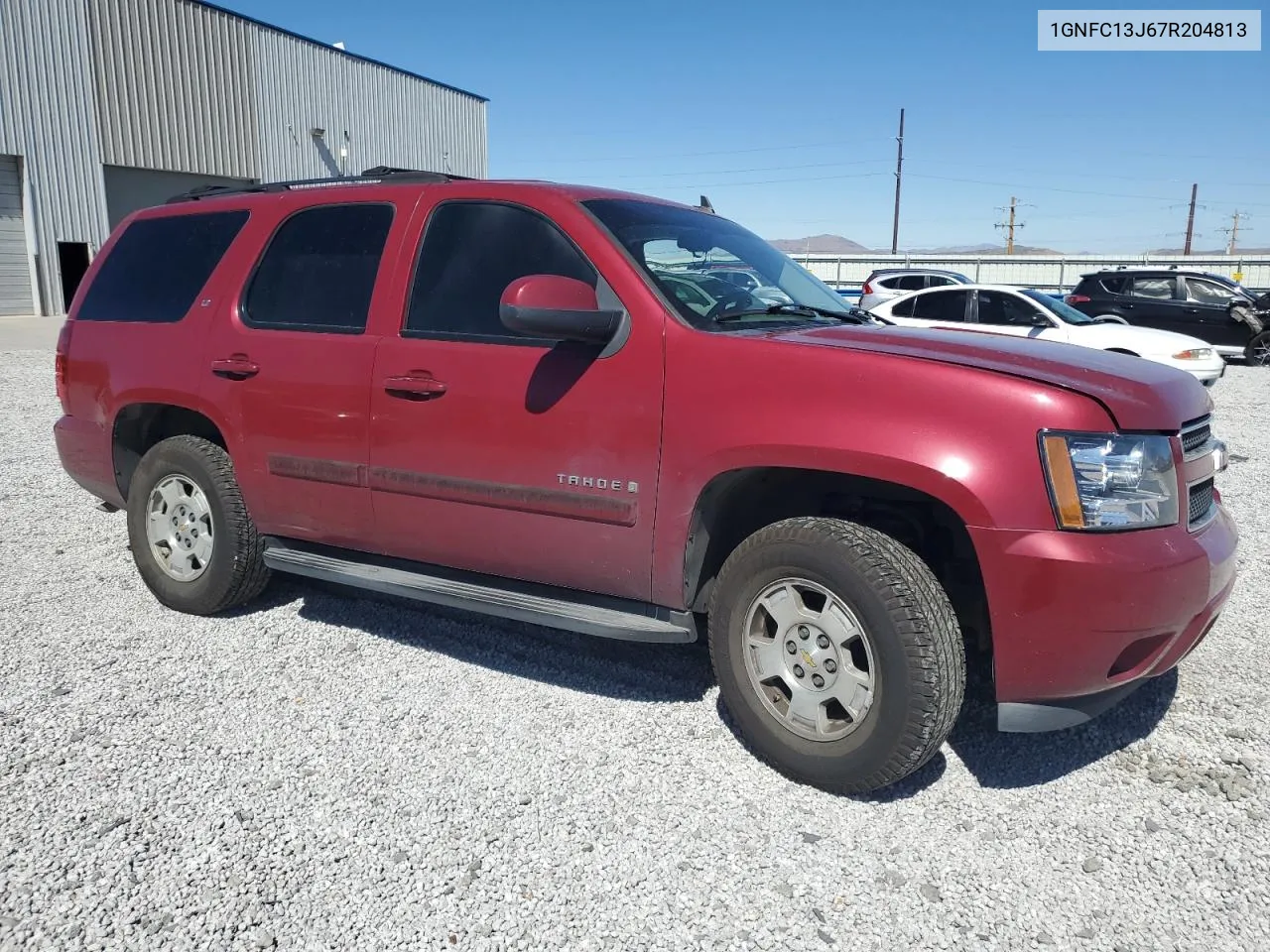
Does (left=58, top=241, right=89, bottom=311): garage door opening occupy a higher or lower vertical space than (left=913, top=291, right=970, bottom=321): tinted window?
higher

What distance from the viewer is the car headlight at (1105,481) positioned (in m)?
2.64

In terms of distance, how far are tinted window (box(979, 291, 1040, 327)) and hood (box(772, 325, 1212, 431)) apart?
Answer: 10.6 m

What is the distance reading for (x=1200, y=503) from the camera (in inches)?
118

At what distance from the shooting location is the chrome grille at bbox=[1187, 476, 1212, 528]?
2900mm

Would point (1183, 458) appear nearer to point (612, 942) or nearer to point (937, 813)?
point (937, 813)

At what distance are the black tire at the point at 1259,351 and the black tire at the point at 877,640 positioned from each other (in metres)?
17.3

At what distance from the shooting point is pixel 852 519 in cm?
326

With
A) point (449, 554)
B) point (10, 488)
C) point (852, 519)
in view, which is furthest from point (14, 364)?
point (852, 519)

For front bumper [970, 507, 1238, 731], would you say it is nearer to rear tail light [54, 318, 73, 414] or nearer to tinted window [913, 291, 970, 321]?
rear tail light [54, 318, 73, 414]

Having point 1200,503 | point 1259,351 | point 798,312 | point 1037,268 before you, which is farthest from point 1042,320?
point 1037,268

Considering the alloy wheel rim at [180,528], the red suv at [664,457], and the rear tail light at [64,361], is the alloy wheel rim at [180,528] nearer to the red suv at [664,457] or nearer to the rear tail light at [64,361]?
the red suv at [664,457]

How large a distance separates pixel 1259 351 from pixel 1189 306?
4.57 ft

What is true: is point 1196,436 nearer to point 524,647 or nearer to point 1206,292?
point 524,647

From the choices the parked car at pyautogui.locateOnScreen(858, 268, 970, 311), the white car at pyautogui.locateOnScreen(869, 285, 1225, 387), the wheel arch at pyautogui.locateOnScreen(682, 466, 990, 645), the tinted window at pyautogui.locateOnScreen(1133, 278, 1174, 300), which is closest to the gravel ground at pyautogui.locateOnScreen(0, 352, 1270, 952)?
the wheel arch at pyautogui.locateOnScreen(682, 466, 990, 645)
